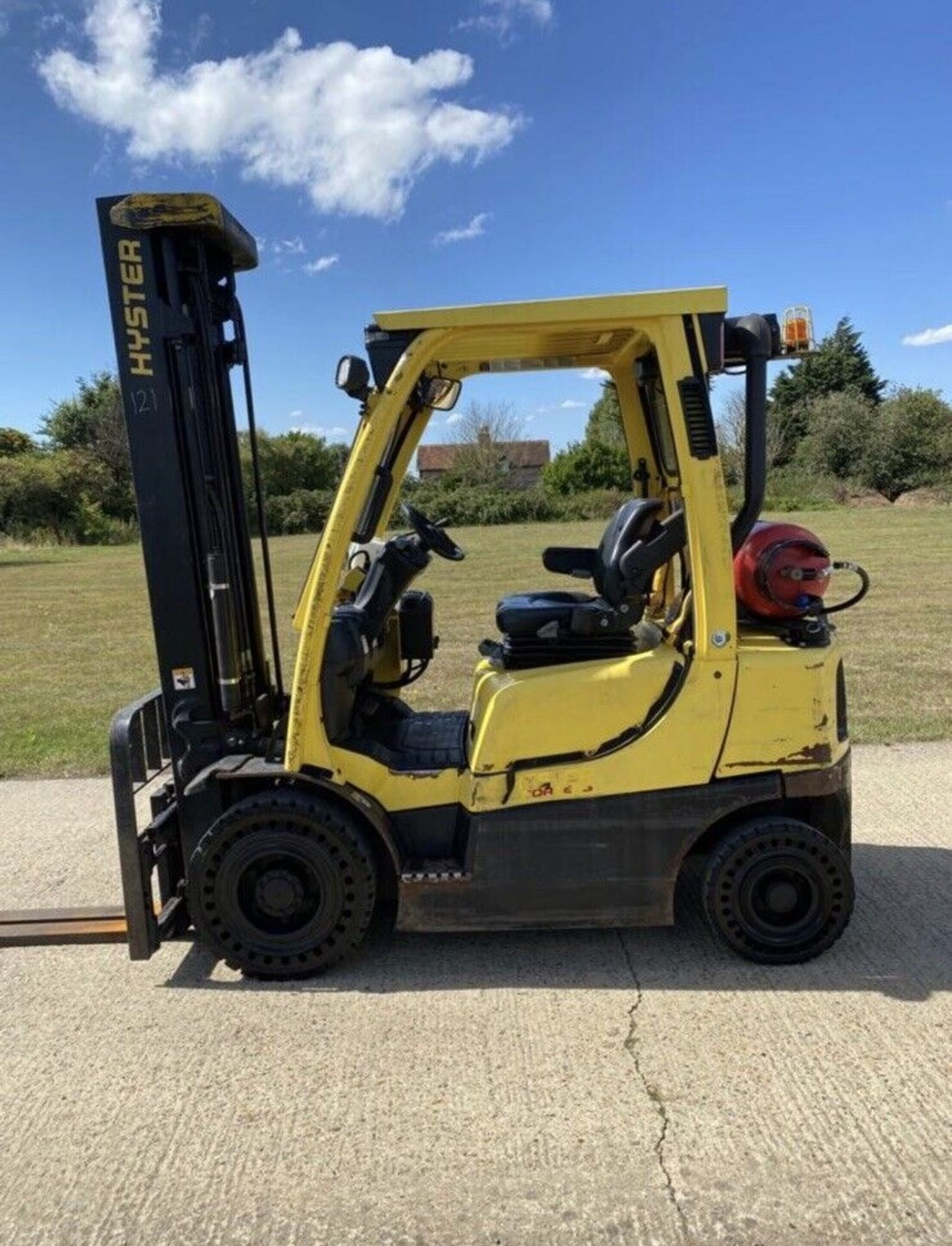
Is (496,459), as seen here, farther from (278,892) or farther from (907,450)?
(278,892)

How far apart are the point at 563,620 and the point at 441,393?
44.1 inches

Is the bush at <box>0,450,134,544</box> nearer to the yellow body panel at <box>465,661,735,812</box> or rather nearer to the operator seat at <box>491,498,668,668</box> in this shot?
the operator seat at <box>491,498,668,668</box>

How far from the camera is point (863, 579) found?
3771mm

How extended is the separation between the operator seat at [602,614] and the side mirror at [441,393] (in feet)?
2.96

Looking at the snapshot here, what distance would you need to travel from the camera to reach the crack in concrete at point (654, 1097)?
2309 mm

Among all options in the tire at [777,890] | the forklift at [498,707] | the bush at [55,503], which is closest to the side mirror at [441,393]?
the forklift at [498,707]

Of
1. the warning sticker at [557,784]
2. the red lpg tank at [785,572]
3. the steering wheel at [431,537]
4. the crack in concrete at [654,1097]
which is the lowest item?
the crack in concrete at [654,1097]

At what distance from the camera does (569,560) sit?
4250mm

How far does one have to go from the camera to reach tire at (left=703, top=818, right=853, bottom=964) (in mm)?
3398

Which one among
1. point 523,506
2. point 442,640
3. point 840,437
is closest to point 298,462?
point 523,506

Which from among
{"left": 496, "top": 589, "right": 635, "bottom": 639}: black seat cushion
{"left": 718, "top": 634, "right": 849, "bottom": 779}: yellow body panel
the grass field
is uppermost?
{"left": 496, "top": 589, "right": 635, "bottom": 639}: black seat cushion

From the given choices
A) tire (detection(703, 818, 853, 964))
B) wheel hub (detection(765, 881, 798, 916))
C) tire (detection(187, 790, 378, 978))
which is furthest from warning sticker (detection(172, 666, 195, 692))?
wheel hub (detection(765, 881, 798, 916))

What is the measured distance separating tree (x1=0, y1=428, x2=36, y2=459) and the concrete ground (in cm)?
5158

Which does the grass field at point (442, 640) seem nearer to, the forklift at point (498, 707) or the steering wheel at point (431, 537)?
the forklift at point (498, 707)
